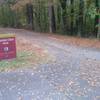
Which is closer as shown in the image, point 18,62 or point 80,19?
point 18,62

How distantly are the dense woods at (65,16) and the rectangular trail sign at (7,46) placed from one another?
1122 centimetres

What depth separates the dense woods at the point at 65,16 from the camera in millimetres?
22406

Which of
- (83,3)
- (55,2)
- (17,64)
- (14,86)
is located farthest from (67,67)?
(55,2)

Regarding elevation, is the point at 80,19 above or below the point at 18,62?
above

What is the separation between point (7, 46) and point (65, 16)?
16218mm

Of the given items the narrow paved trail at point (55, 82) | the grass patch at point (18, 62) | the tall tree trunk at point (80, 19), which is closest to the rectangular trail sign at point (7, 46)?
the grass patch at point (18, 62)

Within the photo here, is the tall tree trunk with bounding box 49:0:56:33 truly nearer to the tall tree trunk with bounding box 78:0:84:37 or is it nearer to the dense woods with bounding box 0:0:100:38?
the dense woods with bounding box 0:0:100:38

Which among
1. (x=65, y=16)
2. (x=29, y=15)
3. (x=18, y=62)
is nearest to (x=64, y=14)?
(x=65, y=16)

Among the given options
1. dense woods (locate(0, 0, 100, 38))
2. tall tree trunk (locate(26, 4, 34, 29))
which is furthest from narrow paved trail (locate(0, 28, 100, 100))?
tall tree trunk (locate(26, 4, 34, 29))

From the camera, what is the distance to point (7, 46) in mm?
10688

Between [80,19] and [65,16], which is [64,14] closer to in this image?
[65,16]

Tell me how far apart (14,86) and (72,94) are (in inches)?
64.7

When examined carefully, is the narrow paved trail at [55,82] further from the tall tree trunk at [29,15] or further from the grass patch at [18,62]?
the tall tree trunk at [29,15]

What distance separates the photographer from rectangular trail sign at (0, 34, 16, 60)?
10.5 m
